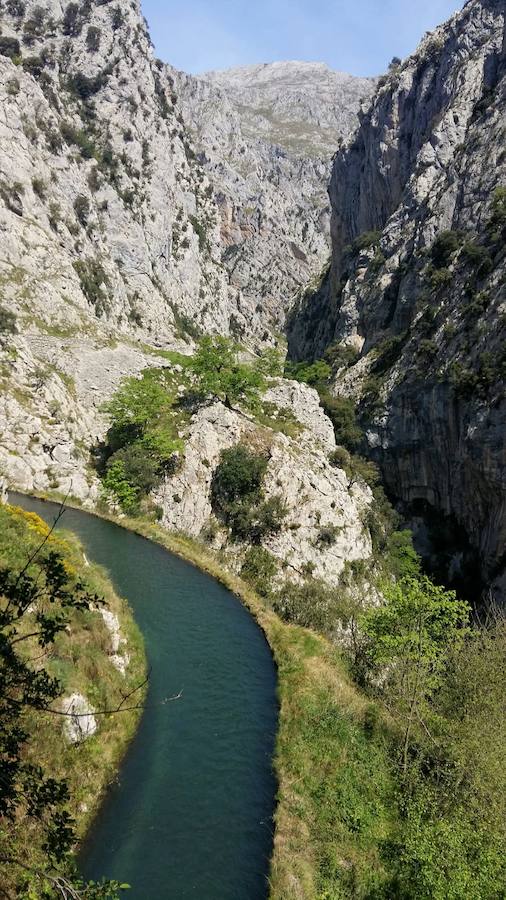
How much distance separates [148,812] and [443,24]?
145637mm

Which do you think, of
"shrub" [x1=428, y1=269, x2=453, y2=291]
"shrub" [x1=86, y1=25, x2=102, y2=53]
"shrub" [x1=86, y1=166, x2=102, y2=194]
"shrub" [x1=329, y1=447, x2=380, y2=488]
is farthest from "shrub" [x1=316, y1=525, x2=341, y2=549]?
"shrub" [x1=86, y1=25, x2=102, y2=53]

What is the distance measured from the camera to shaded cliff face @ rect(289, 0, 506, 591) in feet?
184

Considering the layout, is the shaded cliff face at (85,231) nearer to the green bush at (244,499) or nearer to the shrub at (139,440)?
the shrub at (139,440)

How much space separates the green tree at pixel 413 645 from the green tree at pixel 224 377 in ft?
122

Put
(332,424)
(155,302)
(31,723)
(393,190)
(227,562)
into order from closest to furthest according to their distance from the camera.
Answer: (31,723), (227,562), (332,424), (393,190), (155,302)

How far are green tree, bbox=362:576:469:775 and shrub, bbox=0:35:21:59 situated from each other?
135m

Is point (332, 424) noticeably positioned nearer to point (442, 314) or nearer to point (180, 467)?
point (442, 314)

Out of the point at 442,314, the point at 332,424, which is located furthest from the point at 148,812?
the point at 442,314

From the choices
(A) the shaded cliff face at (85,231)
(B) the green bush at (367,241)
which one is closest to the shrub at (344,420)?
(A) the shaded cliff face at (85,231)

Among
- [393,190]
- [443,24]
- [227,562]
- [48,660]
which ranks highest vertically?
[443,24]

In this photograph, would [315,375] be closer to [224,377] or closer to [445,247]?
[445,247]

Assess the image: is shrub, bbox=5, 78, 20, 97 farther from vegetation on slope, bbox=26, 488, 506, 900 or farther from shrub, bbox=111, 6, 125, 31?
vegetation on slope, bbox=26, 488, 506, 900

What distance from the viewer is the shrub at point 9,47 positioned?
347 feet

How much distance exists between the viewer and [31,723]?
1491cm
